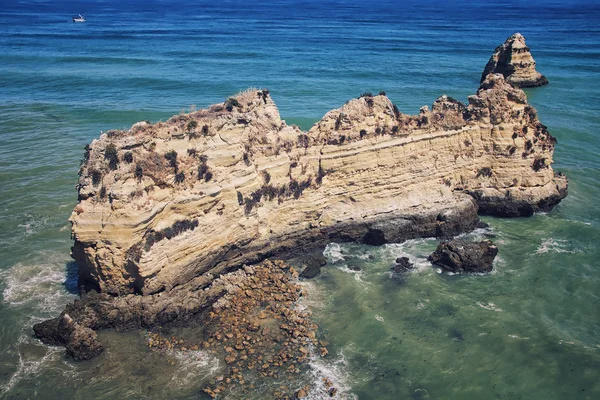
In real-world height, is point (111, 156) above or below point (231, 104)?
below

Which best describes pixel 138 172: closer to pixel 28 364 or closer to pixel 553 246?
pixel 28 364

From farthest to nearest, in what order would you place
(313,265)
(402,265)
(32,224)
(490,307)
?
1. (32,224)
2. (402,265)
3. (313,265)
4. (490,307)

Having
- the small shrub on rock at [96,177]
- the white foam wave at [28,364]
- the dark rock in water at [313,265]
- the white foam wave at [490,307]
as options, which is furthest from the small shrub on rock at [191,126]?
the white foam wave at [490,307]

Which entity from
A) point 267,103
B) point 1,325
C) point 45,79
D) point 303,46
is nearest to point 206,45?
point 303,46

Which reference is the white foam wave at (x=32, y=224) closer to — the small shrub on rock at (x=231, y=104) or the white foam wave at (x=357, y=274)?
the small shrub on rock at (x=231, y=104)

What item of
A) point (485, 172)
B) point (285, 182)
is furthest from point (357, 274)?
point (485, 172)

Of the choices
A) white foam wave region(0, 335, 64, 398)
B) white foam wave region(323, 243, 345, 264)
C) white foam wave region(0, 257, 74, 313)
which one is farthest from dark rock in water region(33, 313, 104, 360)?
white foam wave region(323, 243, 345, 264)
